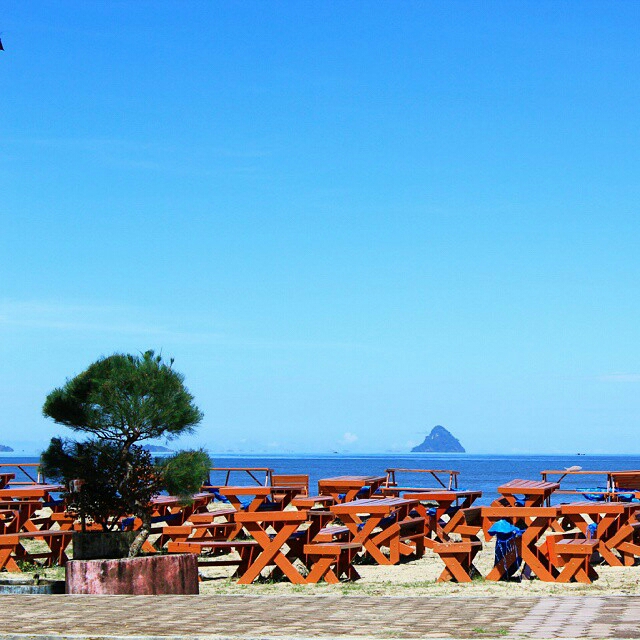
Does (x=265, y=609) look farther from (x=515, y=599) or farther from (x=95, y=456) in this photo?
(x=95, y=456)

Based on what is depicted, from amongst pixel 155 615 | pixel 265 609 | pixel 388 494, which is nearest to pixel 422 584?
pixel 265 609

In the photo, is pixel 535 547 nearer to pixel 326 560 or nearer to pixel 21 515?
pixel 326 560

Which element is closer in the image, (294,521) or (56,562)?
(294,521)

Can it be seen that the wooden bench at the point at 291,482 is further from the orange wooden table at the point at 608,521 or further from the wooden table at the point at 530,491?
the orange wooden table at the point at 608,521

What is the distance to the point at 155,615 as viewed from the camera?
7328 millimetres

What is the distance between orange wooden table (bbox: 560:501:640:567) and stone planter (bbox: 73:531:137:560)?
498 centimetres

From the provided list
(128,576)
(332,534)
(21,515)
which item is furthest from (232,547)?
(21,515)

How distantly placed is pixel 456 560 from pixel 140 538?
3.28m

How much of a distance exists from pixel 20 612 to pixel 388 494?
1076 cm

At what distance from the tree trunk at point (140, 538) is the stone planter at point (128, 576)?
2.39 feet

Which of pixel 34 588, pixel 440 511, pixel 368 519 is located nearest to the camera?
pixel 34 588

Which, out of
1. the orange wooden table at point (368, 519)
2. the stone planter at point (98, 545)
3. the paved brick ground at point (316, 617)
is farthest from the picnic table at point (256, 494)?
the paved brick ground at point (316, 617)

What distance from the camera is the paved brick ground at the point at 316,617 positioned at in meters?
6.39

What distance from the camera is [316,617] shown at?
7.15 metres
